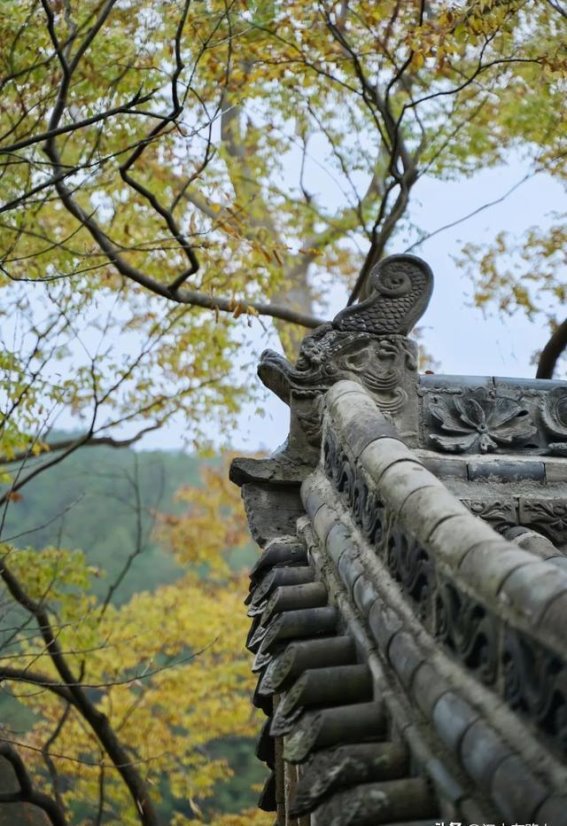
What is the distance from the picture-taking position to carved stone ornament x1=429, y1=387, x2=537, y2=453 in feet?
20.6

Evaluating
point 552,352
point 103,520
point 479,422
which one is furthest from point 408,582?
point 103,520

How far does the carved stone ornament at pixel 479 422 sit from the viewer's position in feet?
20.6

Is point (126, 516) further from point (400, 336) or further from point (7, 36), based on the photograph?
point (400, 336)

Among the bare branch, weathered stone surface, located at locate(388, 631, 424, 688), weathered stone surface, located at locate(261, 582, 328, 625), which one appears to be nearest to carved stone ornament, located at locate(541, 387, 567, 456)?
weathered stone surface, located at locate(261, 582, 328, 625)

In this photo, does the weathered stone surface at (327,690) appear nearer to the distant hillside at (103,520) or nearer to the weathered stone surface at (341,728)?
the weathered stone surface at (341,728)

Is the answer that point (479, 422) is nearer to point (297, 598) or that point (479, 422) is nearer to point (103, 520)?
A: point (297, 598)

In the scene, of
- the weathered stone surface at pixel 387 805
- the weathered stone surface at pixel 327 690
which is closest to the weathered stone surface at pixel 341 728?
the weathered stone surface at pixel 327 690

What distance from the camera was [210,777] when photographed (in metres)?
16.4

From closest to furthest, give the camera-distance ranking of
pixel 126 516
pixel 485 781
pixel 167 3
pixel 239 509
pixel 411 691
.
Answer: pixel 485 781
pixel 411 691
pixel 167 3
pixel 239 509
pixel 126 516

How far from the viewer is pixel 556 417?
6461 mm

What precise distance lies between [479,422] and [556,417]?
0.47 m

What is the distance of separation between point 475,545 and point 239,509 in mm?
15657

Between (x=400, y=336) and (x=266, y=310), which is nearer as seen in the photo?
(x=400, y=336)

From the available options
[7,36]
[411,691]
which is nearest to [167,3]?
[7,36]
